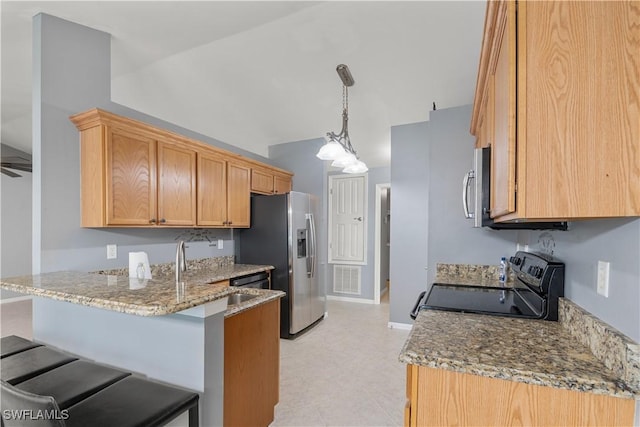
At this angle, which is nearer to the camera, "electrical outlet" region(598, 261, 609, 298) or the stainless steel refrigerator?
"electrical outlet" region(598, 261, 609, 298)

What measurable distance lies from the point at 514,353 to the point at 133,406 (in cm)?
144

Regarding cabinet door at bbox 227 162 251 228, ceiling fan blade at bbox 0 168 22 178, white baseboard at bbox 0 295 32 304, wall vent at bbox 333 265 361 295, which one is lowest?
white baseboard at bbox 0 295 32 304

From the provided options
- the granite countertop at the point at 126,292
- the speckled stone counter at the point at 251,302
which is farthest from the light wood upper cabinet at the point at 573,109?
the speckled stone counter at the point at 251,302

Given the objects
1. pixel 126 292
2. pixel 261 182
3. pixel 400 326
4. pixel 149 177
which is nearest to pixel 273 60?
pixel 261 182

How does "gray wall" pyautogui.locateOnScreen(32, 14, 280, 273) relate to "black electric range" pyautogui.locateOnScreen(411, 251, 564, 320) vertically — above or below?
above

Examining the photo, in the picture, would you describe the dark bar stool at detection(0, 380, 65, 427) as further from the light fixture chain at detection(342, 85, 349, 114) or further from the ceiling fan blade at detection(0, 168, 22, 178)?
the ceiling fan blade at detection(0, 168, 22, 178)

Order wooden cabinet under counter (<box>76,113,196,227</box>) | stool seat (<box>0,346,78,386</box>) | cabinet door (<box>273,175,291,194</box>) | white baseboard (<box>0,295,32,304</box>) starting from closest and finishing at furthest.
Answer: stool seat (<box>0,346,78,386</box>) → wooden cabinet under counter (<box>76,113,196,227</box>) → cabinet door (<box>273,175,291,194</box>) → white baseboard (<box>0,295,32,304</box>)

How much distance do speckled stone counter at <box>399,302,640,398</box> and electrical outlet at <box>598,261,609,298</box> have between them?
0.73 ft

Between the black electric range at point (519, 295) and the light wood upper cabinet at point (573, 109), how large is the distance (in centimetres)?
74

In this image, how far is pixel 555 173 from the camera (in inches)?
34.4

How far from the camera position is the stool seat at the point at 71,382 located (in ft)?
4.00

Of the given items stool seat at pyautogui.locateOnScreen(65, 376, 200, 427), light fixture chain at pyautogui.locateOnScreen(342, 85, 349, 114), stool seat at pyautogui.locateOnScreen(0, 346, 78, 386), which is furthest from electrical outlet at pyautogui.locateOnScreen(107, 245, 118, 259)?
light fixture chain at pyautogui.locateOnScreen(342, 85, 349, 114)

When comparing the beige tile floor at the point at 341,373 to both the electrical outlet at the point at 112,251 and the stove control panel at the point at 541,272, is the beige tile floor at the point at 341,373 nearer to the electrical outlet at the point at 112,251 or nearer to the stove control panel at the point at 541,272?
the stove control panel at the point at 541,272

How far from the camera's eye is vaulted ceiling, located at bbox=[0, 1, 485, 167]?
2.37 metres
